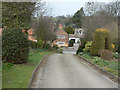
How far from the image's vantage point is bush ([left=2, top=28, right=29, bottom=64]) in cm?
1380

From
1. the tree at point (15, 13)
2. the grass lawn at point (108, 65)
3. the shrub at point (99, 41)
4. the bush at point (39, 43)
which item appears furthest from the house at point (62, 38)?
the grass lawn at point (108, 65)

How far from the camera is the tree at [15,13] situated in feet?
64.1

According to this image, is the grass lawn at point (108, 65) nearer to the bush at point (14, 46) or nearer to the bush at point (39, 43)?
the bush at point (14, 46)

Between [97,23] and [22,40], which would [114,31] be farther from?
[22,40]

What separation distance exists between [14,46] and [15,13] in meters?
6.85

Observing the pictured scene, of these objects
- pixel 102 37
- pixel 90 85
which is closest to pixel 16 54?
pixel 90 85

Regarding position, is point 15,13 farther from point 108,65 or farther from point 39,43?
point 39,43

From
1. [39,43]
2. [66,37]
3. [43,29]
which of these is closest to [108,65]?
[43,29]

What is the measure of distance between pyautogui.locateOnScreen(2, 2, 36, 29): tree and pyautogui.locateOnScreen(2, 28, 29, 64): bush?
5.81 meters

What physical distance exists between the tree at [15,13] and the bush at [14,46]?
5.81 meters

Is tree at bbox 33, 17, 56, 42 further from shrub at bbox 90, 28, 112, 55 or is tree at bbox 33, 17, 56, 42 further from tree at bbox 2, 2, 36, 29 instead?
tree at bbox 2, 2, 36, 29

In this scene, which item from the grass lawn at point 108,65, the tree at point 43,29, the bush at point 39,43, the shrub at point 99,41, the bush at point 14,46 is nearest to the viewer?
the grass lawn at point 108,65

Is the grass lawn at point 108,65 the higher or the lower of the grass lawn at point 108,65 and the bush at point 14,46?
the lower

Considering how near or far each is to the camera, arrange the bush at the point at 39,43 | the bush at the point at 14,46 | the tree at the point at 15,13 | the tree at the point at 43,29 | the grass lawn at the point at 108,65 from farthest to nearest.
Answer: the bush at the point at 39,43
the tree at the point at 43,29
the tree at the point at 15,13
the bush at the point at 14,46
the grass lawn at the point at 108,65
